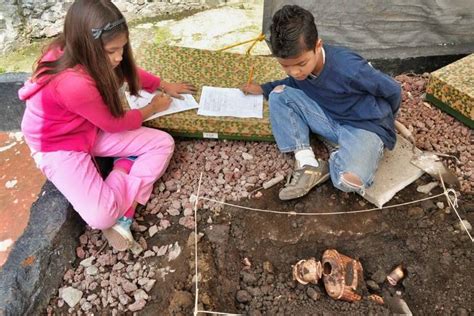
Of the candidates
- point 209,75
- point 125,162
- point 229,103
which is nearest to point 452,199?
point 229,103

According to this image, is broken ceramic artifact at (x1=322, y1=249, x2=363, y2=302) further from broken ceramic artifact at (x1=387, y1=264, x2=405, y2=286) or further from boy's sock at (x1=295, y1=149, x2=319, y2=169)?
boy's sock at (x1=295, y1=149, x2=319, y2=169)

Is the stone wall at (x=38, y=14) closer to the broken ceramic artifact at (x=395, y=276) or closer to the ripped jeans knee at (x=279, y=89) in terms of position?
the ripped jeans knee at (x=279, y=89)

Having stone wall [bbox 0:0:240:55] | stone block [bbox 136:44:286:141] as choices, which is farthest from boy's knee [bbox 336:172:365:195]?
stone wall [bbox 0:0:240:55]

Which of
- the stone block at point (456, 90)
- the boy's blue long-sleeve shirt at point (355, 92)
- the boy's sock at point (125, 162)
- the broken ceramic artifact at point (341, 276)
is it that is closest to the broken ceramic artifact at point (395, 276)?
the broken ceramic artifact at point (341, 276)

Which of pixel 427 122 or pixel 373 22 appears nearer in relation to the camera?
pixel 427 122

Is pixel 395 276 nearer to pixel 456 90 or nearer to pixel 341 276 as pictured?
pixel 341 276

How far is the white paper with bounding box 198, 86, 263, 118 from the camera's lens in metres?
2.83

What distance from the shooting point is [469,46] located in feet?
11.4

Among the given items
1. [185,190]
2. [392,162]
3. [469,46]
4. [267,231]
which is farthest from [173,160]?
[469,46]

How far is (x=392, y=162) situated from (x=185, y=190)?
122cm

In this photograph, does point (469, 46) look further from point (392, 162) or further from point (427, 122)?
point (392, 162)

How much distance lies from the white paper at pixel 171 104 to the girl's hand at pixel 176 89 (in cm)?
3

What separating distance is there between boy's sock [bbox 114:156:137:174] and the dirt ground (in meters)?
0.20

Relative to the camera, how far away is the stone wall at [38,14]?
12.6 ft
